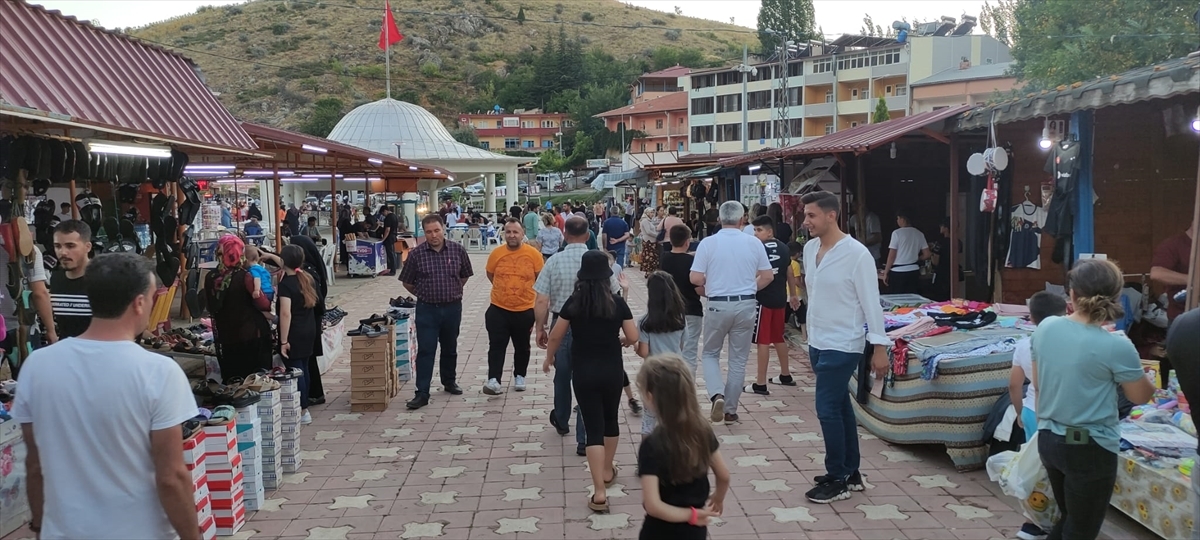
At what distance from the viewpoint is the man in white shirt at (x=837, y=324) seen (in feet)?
14.9

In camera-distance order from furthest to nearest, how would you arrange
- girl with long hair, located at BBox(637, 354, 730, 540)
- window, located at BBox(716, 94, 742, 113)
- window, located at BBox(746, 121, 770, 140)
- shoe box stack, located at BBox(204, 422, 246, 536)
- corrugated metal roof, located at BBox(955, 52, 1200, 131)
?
window, located at BBox(716, 94, 742, 113), window, located at BBox(746, 121, 770, 140), corrugated metal roof, located at BBox(955, 52, 1200, 131), shoe box stack, located at BBox(204, 422, 246, 536), girl with long hair, located at BBox(637, 354, 730, 540)

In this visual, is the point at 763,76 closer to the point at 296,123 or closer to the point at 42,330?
the point at 296,123

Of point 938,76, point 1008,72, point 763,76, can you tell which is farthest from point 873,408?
point 763,76

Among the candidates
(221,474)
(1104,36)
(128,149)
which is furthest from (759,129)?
(221,474)

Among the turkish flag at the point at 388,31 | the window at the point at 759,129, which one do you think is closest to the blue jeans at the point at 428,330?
the turkish flag at the point at 388,31

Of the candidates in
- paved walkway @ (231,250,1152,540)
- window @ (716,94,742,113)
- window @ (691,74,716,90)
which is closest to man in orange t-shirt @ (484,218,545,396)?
paved walkway @ (231,250,1152,540)

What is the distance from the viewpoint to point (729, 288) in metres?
6.11

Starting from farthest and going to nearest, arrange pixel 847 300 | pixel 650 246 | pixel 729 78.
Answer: pixel 729 78 → pixel 650 246 → pixel 847 300

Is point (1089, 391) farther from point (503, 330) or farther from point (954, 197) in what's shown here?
point (954, 197)

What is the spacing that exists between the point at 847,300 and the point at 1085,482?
1.55m

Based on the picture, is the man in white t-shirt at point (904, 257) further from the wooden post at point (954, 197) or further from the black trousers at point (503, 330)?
the black trousers at point (503, 330)

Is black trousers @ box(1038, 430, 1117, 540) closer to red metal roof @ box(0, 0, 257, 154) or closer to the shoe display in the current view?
the shoe display

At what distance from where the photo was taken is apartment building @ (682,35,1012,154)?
51656 mm

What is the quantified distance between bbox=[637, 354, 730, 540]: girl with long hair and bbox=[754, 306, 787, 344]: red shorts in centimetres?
439
